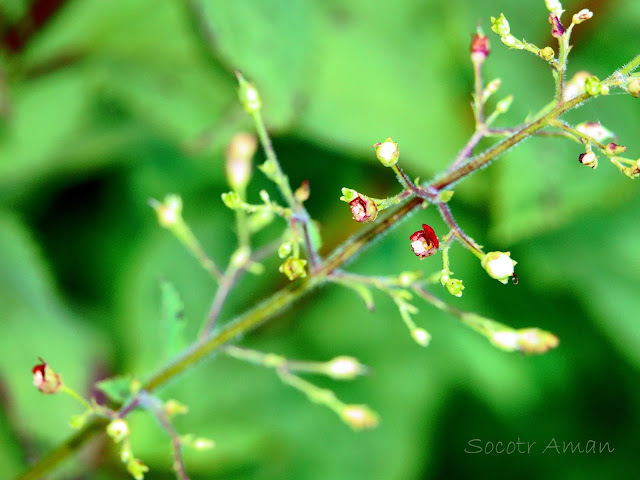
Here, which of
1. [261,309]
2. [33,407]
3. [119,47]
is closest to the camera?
[261,309]

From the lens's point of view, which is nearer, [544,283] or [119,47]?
[119,47]

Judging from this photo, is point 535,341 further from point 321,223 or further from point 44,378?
point 321,223

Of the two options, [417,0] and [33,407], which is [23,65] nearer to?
[33,407]

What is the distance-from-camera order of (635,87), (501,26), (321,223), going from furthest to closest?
(321,223) < (501,26) < (635,87)

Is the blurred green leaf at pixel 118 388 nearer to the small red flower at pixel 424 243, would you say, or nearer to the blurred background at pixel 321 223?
the small red flower at pixel 424 243

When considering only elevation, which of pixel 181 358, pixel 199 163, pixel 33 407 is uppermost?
pixel 199 163

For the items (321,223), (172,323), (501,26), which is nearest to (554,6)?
(501,26)

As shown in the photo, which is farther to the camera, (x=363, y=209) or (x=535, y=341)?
(x=535, y=341)

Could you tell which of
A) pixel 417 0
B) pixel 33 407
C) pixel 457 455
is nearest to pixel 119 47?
pixel 417 0
